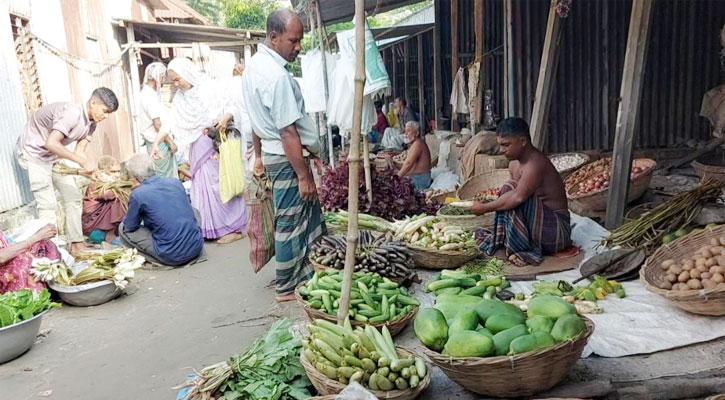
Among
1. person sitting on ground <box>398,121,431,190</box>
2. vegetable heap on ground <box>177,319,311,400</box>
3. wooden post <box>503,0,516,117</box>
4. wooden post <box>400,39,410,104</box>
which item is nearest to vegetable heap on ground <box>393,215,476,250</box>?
vegetable heap on ground <box>177,319,311,400</box>

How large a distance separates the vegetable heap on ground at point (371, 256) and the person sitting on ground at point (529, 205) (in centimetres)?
96

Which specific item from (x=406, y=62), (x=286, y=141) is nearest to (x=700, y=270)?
(x=286, y=141)

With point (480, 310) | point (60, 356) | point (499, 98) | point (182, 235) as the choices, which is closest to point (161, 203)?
point (182, 235)

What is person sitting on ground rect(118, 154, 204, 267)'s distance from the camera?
5.75m

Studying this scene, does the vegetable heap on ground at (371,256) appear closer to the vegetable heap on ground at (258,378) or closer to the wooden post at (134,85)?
the vegetable heap on ground at (258,378)

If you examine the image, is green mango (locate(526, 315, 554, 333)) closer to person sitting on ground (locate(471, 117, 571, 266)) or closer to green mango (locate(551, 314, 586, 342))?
green mango (locate(551, 314, 586, 342))

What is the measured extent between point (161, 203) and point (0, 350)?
2220mm

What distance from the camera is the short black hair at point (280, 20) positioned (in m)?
3.86

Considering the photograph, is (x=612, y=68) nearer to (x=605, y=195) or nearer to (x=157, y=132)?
(x=605, y=195)

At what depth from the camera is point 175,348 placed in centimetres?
402

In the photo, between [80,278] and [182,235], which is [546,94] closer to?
[182,235]

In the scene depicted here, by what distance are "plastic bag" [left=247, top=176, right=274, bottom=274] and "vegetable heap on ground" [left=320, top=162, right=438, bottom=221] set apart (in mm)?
1245

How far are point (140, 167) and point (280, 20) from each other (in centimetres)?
278

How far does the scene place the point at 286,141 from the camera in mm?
3912
